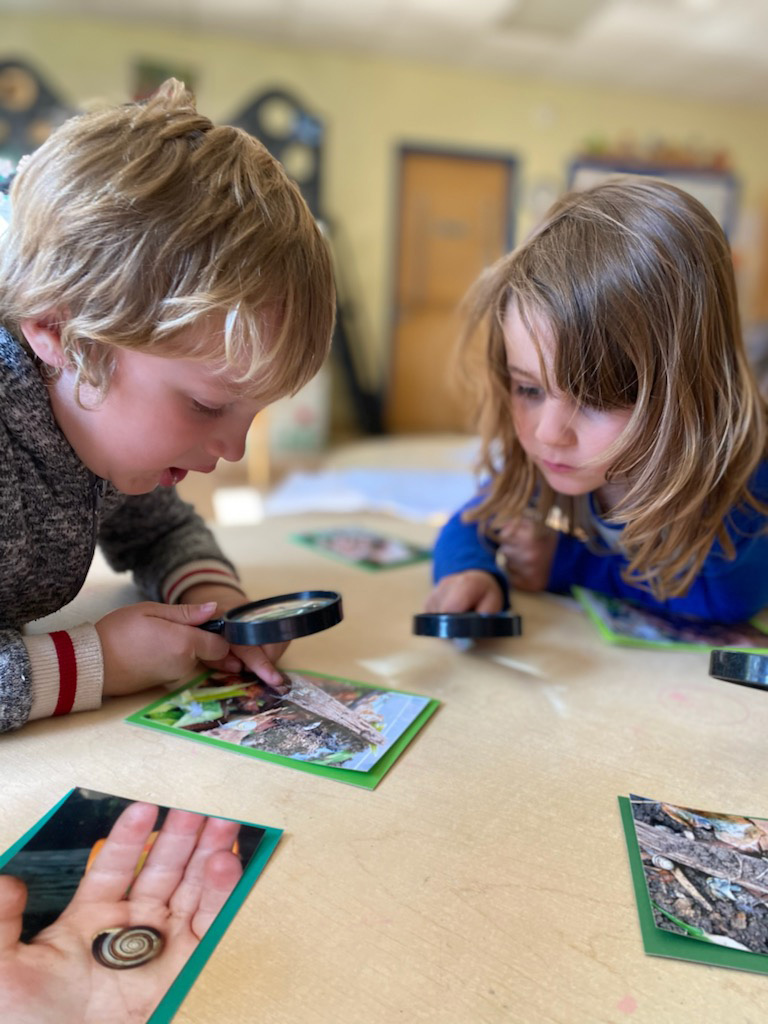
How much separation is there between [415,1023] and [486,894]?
0.09 metres

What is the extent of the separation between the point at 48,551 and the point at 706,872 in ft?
1.94

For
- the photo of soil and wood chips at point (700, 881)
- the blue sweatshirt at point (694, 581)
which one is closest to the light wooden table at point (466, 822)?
the photo of soil and wood chips at point (700, 881)

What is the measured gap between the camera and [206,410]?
2.12ft

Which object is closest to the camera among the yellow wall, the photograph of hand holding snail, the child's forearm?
the photograph of hand holding snail

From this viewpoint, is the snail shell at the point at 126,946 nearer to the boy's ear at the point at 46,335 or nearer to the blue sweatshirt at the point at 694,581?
the boy's ear at the point at 46,335

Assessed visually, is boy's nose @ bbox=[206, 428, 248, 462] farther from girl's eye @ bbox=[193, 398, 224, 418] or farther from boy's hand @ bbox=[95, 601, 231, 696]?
boy's hand @ bbox=[95, 601, 231, 696]

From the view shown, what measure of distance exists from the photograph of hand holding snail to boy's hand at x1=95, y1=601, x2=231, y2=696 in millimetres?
138

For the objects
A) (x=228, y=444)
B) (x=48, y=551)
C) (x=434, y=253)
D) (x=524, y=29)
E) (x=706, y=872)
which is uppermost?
(x=524, y=29)

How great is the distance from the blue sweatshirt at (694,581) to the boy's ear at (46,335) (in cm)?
48

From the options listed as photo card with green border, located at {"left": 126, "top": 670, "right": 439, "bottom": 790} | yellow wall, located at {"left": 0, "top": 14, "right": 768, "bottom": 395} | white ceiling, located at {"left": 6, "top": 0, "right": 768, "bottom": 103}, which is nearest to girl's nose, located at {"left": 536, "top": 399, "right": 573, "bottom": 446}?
photo card with green border, located at {"left": 126, "top": 670, "right": 439, "bottom": 790}

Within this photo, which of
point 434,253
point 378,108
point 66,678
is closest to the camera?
point 66,678

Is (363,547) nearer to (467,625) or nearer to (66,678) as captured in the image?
(467,625)

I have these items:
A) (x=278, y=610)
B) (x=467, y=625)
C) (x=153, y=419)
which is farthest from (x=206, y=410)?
(x=467, y=625)

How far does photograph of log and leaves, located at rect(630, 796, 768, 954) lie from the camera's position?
0.42 m
